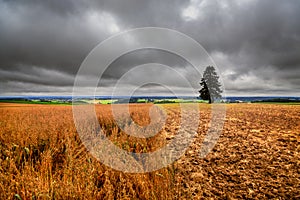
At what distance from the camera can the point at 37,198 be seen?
3.06 meters

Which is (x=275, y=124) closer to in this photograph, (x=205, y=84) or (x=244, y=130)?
(x=244, y=130)

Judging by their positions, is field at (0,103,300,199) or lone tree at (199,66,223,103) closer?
field at (0,103,300,199)

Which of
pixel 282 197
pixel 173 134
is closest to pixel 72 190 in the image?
pixel 282 197

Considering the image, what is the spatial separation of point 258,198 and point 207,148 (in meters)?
2.23

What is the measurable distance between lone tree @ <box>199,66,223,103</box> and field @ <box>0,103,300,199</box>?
26.2m

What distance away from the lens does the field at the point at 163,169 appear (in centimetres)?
344

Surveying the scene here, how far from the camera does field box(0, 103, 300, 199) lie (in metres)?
3.44

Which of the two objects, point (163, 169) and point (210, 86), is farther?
point (210, 86)

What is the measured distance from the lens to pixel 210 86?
33.9m

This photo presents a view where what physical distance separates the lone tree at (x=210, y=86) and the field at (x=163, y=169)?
26.2 metres

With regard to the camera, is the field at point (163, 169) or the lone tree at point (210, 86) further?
the lone tree at point (210, 86)

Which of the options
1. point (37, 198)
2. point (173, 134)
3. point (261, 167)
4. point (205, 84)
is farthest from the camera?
point (205, 84)

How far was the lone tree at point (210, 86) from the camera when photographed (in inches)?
1312

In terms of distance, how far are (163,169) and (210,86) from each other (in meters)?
31.0
